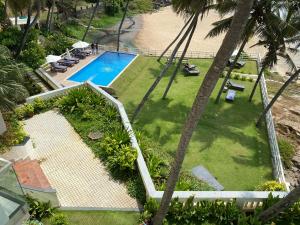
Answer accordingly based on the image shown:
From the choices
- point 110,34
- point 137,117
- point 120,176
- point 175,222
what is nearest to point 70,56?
point 137,117

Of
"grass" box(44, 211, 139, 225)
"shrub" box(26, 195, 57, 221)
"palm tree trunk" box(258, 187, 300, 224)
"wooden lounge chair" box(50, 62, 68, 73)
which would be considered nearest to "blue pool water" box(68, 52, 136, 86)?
"wooden lounge chair" box(50, 62, 68, 73)

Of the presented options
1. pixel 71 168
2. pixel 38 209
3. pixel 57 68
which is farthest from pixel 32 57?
pixel 38 209

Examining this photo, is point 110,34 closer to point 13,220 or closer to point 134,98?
point 134,98

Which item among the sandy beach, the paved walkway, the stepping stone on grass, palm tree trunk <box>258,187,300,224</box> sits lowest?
the sandy beach

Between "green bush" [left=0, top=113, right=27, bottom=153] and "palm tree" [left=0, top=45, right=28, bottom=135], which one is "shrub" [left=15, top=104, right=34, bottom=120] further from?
"palm tree" [left=0, top=45, right=28, bottom=135]

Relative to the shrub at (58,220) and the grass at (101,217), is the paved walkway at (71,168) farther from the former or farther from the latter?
the shrub at (58,220)
